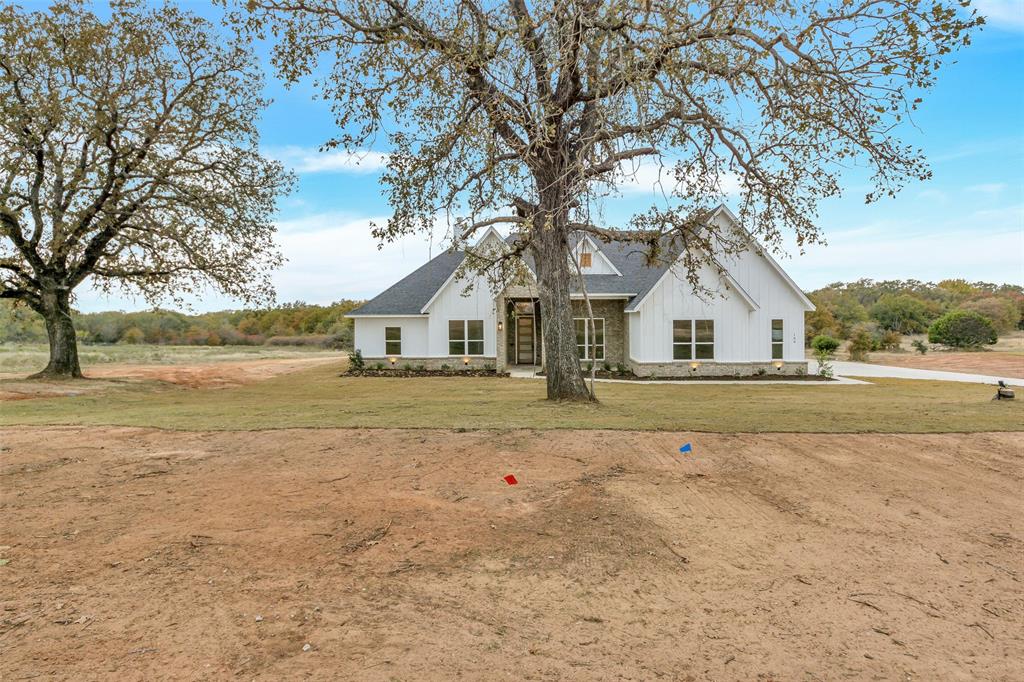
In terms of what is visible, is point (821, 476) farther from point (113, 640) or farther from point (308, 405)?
point (308, 405)

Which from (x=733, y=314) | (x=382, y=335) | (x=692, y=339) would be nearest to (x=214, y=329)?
(x=382, y=335)

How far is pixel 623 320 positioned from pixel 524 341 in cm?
491

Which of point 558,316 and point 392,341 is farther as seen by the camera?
point 392,341

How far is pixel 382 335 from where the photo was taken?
2397cm

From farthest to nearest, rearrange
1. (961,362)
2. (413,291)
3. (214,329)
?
(214,329) < (961,362) < (413,291)

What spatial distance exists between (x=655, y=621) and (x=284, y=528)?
314 centimetres

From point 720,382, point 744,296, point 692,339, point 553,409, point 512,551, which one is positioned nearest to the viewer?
point 512,551

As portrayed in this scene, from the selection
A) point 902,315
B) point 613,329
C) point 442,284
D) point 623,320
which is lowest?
point 613,329

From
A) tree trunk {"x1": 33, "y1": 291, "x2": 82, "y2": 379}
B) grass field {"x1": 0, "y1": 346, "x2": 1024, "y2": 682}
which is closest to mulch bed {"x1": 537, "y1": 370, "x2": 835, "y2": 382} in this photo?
grass field {"x1": 0, "y1": 346, "x2": 1024, "y2": 682}

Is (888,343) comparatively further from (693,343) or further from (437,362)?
(437,362)

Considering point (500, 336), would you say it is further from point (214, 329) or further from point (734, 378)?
point (214, 329)

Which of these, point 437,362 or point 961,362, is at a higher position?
point 437,362

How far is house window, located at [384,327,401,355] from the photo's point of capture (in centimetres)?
2394

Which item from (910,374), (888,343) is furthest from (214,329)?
(888,343)
